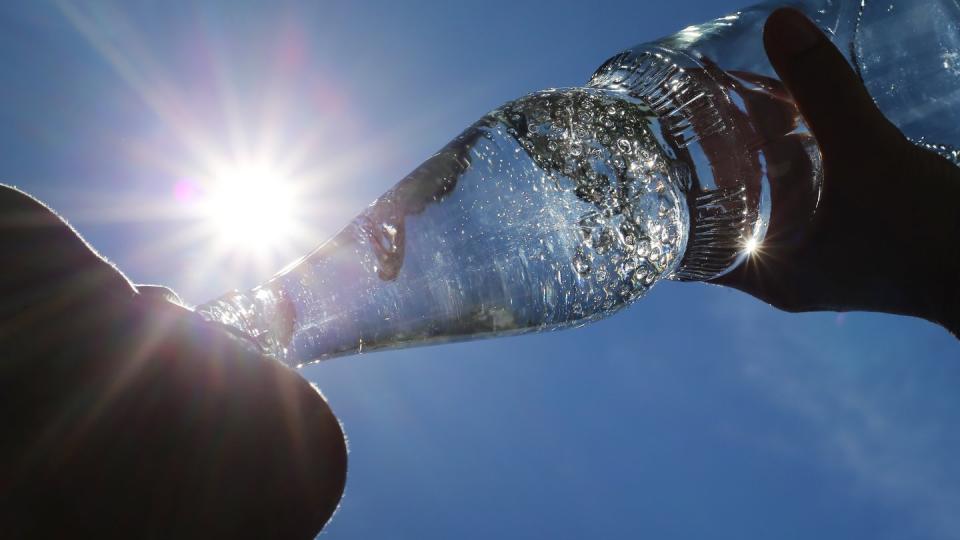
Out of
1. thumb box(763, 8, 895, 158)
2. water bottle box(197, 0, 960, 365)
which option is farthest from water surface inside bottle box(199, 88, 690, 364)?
thumb box(763, 8, 895, 158)

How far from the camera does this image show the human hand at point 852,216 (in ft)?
2.58

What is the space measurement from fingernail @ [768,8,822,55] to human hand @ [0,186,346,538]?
28.4 inches

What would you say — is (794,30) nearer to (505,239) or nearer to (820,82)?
(820,82)

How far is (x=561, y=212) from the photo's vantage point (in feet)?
2.40

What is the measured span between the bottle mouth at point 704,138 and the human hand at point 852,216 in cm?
7

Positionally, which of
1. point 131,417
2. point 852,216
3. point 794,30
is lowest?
point 852,216

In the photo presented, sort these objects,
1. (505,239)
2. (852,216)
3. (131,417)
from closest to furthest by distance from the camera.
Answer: (131,417) → (505,239) → (852,216)

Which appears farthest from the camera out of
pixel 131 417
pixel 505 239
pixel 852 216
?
pixel 852 216

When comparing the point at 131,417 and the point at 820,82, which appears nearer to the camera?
the point at 131,417

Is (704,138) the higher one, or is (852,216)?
(704,138)

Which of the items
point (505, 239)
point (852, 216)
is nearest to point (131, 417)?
point (505, 239)

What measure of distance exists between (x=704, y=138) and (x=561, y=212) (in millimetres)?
205

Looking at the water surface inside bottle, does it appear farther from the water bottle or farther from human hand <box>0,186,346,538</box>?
human hand <box>0,186,346,538</box>

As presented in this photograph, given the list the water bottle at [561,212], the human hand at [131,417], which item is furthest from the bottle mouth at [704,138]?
the human hand at [131,417]
